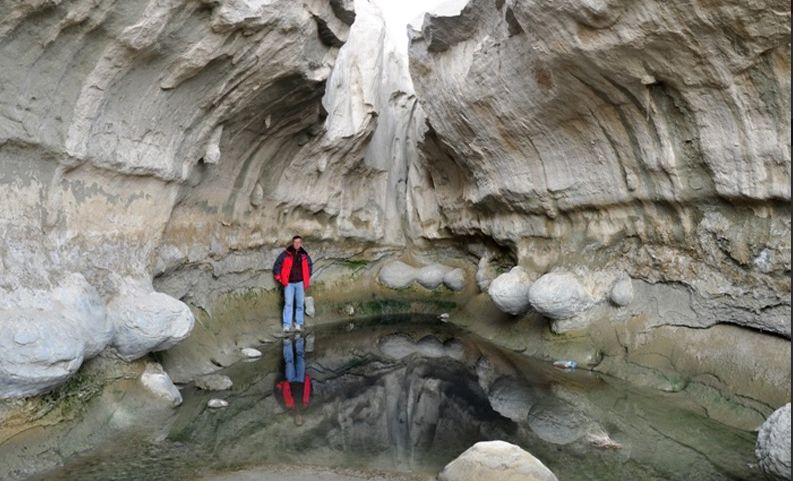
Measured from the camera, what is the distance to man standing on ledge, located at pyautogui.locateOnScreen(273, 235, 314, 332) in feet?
36.5

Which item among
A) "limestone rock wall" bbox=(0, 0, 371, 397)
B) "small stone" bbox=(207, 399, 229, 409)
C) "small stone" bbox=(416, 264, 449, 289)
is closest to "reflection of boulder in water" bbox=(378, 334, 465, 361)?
"small stone" bbox=(416, 264, 449, 289)

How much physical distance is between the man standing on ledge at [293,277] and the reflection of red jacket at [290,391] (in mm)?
3052

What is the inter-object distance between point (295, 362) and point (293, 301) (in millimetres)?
2416

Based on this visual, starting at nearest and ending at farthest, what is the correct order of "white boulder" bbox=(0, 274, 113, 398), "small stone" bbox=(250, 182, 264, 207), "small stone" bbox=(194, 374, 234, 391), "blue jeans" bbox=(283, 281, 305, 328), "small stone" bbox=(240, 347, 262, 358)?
"white boulder" bbox=(0, 274, 113, 398) → "small stone" bbox=(194, 374, 234, 391) → "small stone" bbox=(240, 347, 262, 358) → "small stone" bbox=(250, 182, 264, 207) → "blue jeans" bbox=(283, 281, 305, 328)

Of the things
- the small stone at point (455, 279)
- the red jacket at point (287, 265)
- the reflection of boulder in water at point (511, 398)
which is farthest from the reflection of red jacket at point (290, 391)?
the small stone at point (455, 279)

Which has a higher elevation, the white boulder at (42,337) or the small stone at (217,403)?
the white boulder at (42,337)

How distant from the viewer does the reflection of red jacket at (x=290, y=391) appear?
7.05 m

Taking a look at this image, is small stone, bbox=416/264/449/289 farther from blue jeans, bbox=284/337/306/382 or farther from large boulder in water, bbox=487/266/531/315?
blue jeans, bbox=284/337/306/382

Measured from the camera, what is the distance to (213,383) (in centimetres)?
749

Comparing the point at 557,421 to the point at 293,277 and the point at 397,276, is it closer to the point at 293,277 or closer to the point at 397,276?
the point at 293,277

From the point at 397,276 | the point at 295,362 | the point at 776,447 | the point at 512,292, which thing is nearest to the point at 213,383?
the point at 295,362

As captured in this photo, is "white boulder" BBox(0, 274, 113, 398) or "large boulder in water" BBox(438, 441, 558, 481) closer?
"large boulder in water" BBox(438, 441, 558, 481)

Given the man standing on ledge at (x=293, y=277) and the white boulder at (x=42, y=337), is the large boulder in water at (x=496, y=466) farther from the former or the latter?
the man standing on ledge at (x=293, y=277)

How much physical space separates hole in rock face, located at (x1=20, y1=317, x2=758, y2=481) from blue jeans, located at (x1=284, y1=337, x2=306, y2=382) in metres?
0.05
